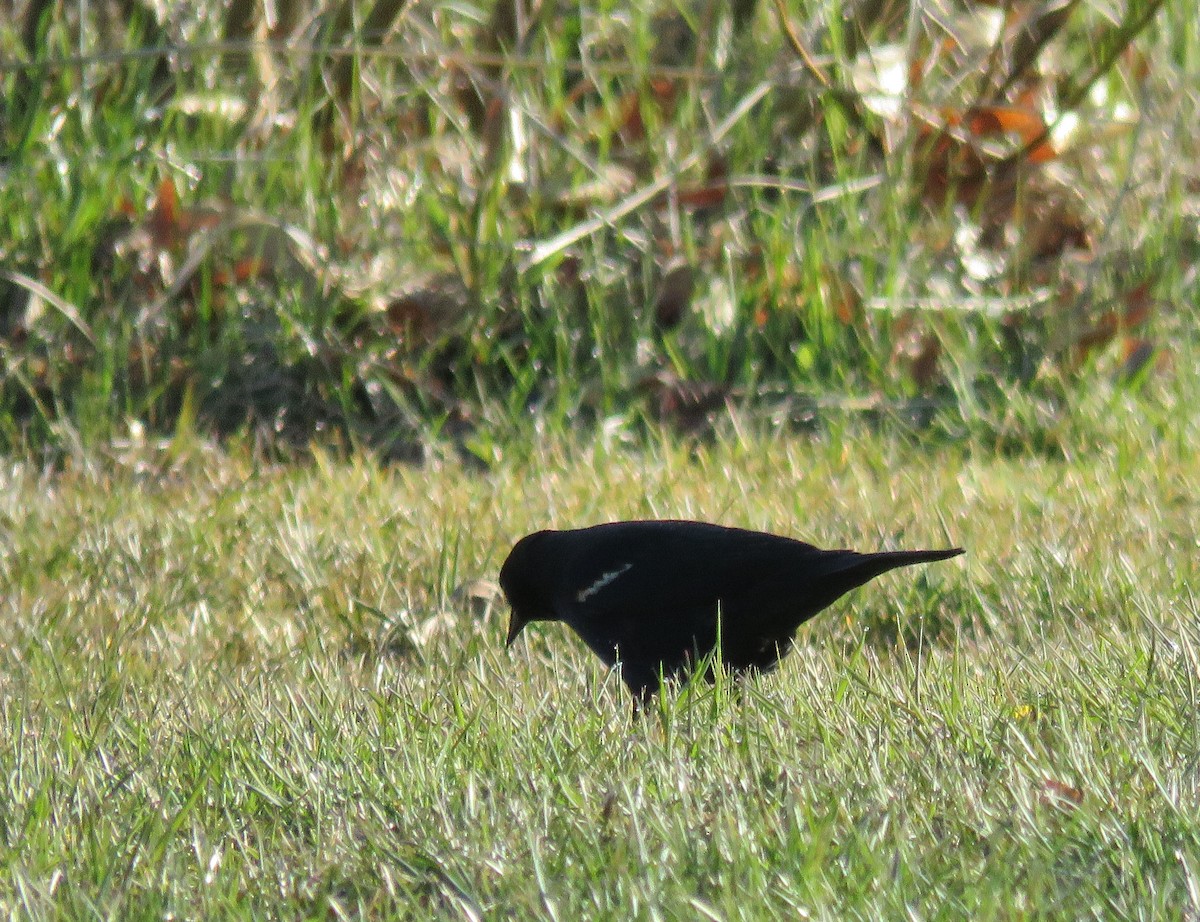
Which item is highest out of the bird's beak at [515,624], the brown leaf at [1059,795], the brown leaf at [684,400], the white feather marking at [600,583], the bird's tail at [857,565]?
the brown leaf at [1059,795]

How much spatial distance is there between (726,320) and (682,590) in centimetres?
225

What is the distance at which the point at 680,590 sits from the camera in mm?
3691

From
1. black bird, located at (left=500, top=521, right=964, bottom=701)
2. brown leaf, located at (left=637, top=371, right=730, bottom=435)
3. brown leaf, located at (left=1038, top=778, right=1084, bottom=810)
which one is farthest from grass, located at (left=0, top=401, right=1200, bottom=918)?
brown leaf, located at (left=637, top=371, right=730, bottom=435)

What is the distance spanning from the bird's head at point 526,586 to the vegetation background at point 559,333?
5.6 inches

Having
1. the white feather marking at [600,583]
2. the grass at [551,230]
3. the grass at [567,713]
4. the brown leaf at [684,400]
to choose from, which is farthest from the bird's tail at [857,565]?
the brown leaf at [684,400]

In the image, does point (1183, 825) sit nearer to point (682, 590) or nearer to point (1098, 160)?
point (682, 590)

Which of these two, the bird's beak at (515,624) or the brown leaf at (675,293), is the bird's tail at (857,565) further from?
the brown leaf at (675,293)

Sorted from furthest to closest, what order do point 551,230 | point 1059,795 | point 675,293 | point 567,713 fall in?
1. point 551,230
2. point 675,293
3. point 567,713
4. point 1059,795

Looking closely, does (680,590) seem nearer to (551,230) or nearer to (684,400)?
(684,400)

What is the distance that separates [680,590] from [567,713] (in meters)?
0.69

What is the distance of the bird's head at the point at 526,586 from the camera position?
152 inches

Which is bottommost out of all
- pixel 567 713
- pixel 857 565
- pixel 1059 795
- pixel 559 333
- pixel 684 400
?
pixel 684 400

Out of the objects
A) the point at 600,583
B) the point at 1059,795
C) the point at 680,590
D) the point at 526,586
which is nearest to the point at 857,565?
the point at 680,590

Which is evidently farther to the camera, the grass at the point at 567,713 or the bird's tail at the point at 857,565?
the bird's tail at the point at 857,565
